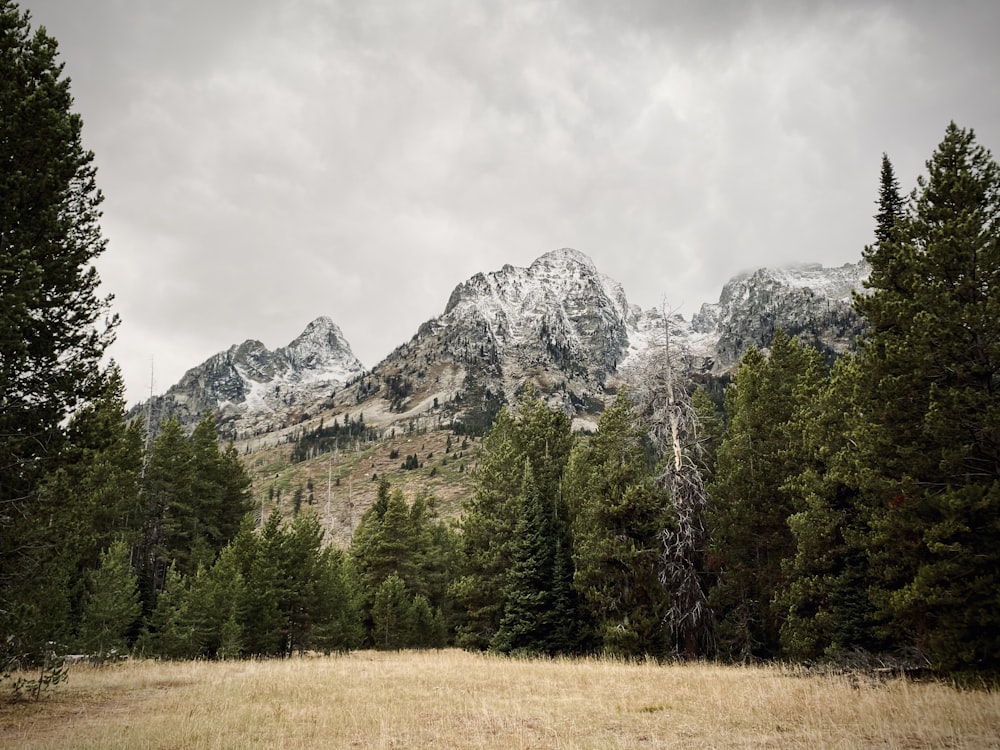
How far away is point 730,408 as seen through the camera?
29.0m

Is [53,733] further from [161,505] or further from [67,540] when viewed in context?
[161,505]

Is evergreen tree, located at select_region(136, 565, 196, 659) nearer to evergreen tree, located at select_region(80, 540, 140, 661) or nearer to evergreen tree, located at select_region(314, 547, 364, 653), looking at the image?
evergreen tree, located at select_region(80, 540, 140, 661)

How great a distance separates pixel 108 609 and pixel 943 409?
29.4 m

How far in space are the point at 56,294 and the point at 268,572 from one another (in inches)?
760

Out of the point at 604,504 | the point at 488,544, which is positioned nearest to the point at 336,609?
the point at 488,544

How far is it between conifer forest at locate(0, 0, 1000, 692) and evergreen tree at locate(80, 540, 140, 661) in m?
0.14

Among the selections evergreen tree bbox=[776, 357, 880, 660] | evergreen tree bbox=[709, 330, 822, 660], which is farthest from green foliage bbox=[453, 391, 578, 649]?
evergreen tree bbox=[776, 357, 880, 660]

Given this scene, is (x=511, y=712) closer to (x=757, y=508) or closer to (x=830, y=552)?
(x=830, y=552)

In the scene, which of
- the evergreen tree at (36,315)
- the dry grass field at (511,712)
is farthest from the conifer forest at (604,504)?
the dry grass field at (511,712)

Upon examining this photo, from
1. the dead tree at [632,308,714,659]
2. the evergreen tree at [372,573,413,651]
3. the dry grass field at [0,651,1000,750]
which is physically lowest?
the evergreen tree at [372,573,413,651]

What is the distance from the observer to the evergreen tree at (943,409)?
39.8 feet

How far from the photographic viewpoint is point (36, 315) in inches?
412

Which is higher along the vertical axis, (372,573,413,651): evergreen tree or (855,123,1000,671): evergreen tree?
(855,123,1000,671): evergreen tree

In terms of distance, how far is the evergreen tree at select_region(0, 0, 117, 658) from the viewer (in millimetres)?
9891
